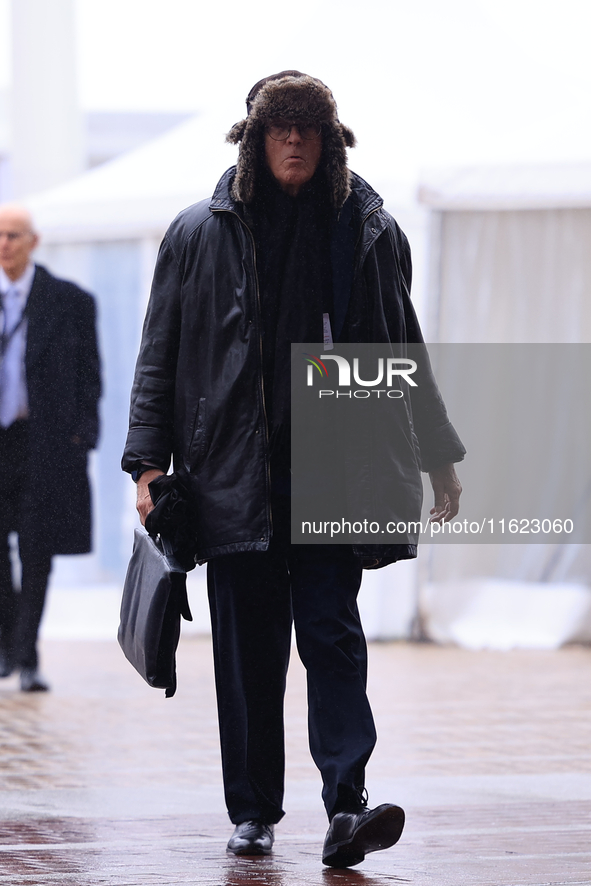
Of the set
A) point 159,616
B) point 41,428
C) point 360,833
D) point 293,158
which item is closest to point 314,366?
point 293,158

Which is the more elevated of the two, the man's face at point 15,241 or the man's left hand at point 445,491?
the man's face at point 15,241

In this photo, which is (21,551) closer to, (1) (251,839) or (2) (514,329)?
(2) (514,329)

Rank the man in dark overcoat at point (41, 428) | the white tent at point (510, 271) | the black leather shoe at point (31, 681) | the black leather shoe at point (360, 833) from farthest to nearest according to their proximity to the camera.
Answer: the white tent at point (510, 271), the man in dark overcoat at point (41, 428), the black leather shoe at point (31, 681), the black leather shoe at point (360, 833)

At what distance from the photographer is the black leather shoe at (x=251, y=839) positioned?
318 cm

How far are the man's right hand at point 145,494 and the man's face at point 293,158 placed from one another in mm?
680

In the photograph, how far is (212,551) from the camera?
10.4 ft

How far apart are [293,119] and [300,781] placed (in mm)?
2023

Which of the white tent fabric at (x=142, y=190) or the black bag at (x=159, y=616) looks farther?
the white tent fabric at (x=142, y=190)

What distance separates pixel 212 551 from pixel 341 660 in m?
0.36

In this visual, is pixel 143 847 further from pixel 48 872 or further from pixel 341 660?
pixel 341 660

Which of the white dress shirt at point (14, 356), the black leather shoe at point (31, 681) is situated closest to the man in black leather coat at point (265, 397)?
the black leather shoe at point (31, 681)

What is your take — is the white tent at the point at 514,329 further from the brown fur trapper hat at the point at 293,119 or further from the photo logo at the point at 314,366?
the photo logo at the point at 314,366

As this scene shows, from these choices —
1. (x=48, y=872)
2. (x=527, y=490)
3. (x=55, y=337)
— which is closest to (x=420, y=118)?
(x=527, y=490)

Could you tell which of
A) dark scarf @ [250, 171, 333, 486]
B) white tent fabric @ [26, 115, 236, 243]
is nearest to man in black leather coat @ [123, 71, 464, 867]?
dark scarf @ [250, 171, 333, 486]
